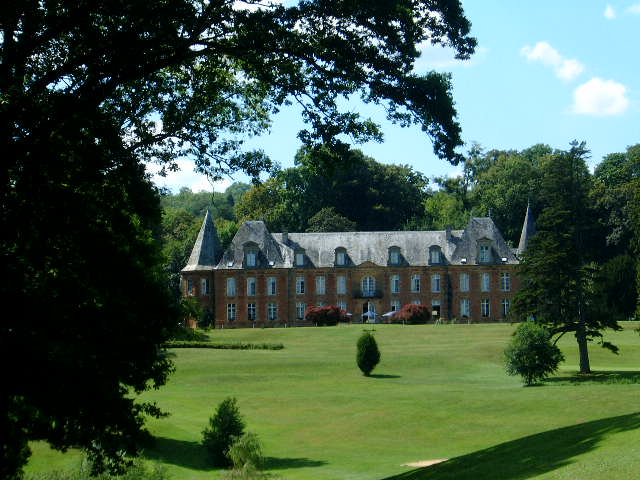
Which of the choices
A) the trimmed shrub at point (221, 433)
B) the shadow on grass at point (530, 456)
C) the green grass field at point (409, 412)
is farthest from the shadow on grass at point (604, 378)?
the shadow on grass at point (530, 456)

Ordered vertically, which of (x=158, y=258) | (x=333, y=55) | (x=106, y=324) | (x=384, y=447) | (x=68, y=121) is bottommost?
(x=384, y=447)

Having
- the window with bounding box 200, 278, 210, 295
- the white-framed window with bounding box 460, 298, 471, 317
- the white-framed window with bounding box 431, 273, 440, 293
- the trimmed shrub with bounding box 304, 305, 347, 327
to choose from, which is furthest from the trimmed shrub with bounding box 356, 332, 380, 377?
the window with bounding box 200, 278, 210, 295

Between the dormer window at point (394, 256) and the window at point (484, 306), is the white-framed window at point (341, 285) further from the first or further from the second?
the window at point (484, 306)

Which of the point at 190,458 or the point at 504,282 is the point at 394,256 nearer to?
the point at 504,282

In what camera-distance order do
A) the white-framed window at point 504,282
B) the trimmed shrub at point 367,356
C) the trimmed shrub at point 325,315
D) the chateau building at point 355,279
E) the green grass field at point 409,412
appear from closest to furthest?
the green grass field at point 409,412 < the trimmed shrub at point 367,356 < the trimmed shrub at point 325,315 < the white-framed window at point 504,282 < the chateau building at point 355,279

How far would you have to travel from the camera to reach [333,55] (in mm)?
15352

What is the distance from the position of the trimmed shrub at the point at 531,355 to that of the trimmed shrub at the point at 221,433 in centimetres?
1770

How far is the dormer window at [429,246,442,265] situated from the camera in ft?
246

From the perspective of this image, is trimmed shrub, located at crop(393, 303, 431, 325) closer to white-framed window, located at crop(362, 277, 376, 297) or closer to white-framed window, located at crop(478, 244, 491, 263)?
white-framed window, located at crop(362, 277, 376, 297)

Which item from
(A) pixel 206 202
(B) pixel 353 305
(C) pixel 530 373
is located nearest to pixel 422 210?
(B) pixel 353 305

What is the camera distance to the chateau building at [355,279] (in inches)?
2938

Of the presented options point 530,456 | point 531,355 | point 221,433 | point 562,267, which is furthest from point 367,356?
point 530,456

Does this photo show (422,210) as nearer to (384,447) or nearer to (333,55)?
(384,447)

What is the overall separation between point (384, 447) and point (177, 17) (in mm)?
17101
